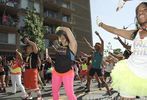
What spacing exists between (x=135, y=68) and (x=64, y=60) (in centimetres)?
354

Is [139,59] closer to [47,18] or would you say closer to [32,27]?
[32,27]

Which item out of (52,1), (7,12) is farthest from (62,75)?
(52,1)

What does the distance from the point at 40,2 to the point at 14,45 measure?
9.18 metres

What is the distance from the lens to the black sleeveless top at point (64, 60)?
783 centimetres

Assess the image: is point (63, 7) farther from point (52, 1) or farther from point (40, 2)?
point (40, 2)

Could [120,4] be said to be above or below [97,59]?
above

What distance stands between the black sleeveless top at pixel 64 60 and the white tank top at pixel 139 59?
3.12 meters

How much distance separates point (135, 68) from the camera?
187 inches

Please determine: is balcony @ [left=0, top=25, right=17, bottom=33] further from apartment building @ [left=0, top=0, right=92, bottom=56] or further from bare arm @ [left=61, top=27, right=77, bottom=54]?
bare arm @ [left=61, top=27, right=77, bottom=54]

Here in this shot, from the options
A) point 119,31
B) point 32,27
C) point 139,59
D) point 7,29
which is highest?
point 7,29

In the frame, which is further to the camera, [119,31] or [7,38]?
[7,38]

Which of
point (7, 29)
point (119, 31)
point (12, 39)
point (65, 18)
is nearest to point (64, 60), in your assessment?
point (119, 31)

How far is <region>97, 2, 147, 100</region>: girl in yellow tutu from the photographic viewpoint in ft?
15.1

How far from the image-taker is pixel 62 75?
7746mm
